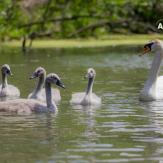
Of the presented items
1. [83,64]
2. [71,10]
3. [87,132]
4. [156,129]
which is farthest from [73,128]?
[71,10]

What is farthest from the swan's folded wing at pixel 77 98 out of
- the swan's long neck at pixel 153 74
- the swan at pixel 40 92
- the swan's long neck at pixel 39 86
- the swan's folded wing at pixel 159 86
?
the swan's folded wing at pixel 159 86

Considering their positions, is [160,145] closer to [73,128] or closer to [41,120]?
[73,128]

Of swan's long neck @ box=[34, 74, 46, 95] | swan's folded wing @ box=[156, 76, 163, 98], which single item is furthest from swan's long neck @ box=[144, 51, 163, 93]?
swan's long neck @ box=[34, 74, 46, 95]

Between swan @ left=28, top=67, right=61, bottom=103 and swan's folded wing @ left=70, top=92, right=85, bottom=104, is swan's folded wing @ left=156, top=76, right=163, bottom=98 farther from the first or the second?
swan @ left=28, top=67, right=61, bottom=103

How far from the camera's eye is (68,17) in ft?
124

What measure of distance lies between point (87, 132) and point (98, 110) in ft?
8.69

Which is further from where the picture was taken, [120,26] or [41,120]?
[120,26]

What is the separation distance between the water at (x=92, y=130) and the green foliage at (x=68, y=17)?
50.3 feet

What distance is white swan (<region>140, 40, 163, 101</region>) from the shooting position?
15.5 m

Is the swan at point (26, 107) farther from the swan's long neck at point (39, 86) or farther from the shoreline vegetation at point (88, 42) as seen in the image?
the shoreline vegetation at point (88, 42)

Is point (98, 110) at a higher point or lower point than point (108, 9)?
lower

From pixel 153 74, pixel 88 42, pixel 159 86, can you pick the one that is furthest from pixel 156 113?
pixel 88 42

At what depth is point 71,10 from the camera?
37.9m

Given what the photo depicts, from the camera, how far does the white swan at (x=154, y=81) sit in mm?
15461
